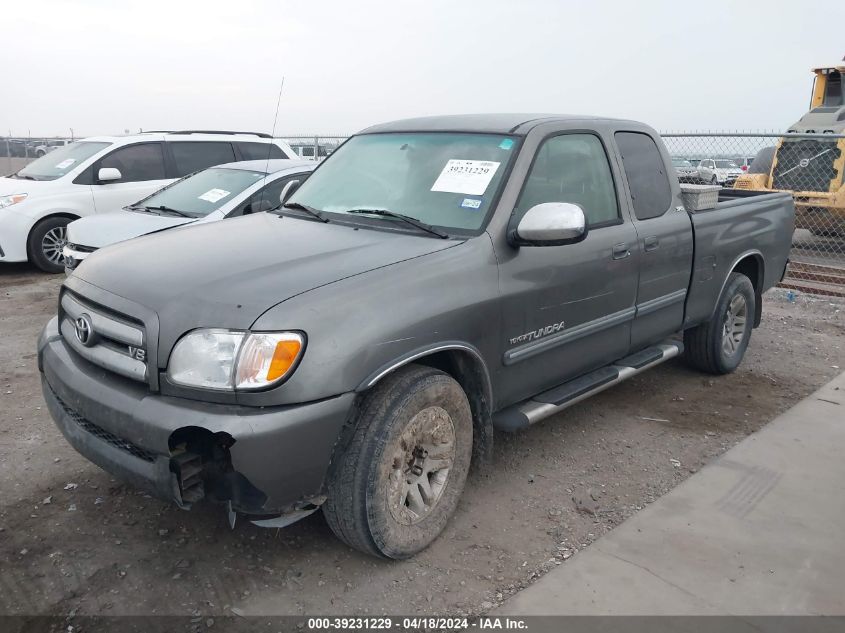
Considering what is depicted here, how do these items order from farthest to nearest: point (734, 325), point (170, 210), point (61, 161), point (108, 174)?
1. point (61, 161)
2. point (108, 174)
3. point (170, 210)
4. point (734, 325)

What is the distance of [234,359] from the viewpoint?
2.47m

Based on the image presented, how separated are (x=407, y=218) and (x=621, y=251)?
128cm

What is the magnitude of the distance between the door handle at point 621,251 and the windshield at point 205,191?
391 centimetres

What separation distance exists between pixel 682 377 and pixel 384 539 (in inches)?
133

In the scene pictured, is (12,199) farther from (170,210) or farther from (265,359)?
(265,359)

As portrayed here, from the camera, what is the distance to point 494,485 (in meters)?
3.69

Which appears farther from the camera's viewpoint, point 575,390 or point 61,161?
point 61,161

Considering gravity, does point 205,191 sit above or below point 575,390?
above

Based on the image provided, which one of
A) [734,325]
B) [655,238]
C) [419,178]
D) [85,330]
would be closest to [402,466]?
[85,330]

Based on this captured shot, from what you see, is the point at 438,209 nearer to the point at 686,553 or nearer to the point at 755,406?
the point at 686,553

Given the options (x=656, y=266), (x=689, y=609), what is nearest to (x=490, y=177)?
(x=656, y=266)

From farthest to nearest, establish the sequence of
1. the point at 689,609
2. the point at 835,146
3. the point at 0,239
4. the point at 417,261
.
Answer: the point at 835,146 < the point at 0,239 < the point at 417,261 < the point at 689,609

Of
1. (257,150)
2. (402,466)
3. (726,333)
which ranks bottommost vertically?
(726,333)

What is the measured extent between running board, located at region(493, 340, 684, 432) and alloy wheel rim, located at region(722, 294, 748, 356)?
0.81 m
